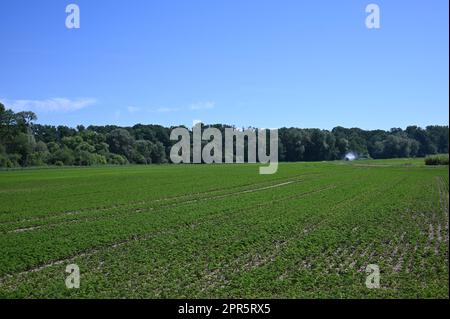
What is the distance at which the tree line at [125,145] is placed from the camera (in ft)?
363

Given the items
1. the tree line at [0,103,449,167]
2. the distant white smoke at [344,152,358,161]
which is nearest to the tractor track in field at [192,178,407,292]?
the tree line at [0,103,449,167]

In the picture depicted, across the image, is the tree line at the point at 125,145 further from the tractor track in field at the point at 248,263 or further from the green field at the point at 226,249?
the tractor track in field at the point at 248,263

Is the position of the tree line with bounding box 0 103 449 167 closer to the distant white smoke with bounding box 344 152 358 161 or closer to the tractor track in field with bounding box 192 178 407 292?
the distant white smoke with bounding box 344 152 358 161

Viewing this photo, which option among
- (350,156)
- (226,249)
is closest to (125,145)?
(350,156)

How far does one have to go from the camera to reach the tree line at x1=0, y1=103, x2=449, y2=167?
11069cm

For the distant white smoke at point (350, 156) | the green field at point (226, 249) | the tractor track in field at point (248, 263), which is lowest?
the tractor track in field at point (248, 263)

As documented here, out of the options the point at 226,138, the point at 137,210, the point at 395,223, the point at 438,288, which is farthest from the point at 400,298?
the point at 226,138

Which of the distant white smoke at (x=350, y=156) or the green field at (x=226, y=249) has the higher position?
the distant white smoke at (x=350, y=156)

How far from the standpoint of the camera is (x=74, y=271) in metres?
13.2

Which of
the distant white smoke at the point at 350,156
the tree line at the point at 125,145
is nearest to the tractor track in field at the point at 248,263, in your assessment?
the tree line at the point at 125,145

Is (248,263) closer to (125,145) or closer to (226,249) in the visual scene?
(226,249)

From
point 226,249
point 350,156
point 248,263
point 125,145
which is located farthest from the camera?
point 350,156

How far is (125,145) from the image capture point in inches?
6097

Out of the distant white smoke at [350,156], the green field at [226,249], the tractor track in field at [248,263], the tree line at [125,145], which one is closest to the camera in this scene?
the green field at [226,249]
